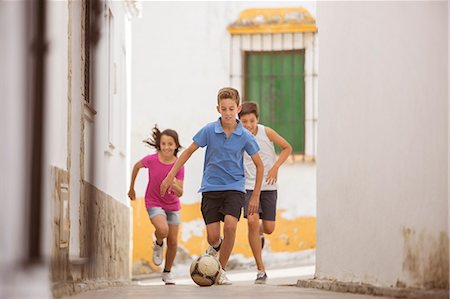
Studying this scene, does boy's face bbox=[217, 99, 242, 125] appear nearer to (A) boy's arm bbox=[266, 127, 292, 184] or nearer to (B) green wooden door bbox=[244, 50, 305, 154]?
(A) boy's arm bbox=[266, 127, 292, 184]

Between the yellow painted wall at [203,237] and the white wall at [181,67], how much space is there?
0.38 m

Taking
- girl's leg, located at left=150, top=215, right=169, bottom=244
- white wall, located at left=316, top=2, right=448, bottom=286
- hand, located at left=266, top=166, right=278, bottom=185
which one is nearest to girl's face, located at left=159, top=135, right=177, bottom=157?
girl's leg, located at left=150, top=215, right=169, bottom=244

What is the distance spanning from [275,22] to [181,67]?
Answer: 1.67 metres

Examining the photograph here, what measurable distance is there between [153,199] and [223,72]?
243 inches

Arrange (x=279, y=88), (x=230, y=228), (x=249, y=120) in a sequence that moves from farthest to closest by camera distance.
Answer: (x=279, y=88) < (x=249, y=120) < (x=230, y=228)

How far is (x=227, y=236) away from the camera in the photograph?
7762 mm

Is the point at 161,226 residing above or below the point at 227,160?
below

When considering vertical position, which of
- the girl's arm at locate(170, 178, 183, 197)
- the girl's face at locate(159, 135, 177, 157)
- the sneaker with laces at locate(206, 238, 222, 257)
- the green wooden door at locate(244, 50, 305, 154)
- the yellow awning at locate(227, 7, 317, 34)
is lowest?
the sneaker with laces at locate(206, 238, 222, 257)

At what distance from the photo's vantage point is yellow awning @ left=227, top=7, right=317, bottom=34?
15.4 metres

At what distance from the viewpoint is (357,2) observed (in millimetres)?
6289

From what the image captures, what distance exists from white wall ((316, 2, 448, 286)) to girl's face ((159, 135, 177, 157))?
2892 mm

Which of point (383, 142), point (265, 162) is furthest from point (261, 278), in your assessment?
point (383, 142)

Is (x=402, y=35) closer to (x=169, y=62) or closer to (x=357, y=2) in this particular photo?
(x=357, y=2)

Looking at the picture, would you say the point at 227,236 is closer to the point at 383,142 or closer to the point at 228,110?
the point at 228,110
